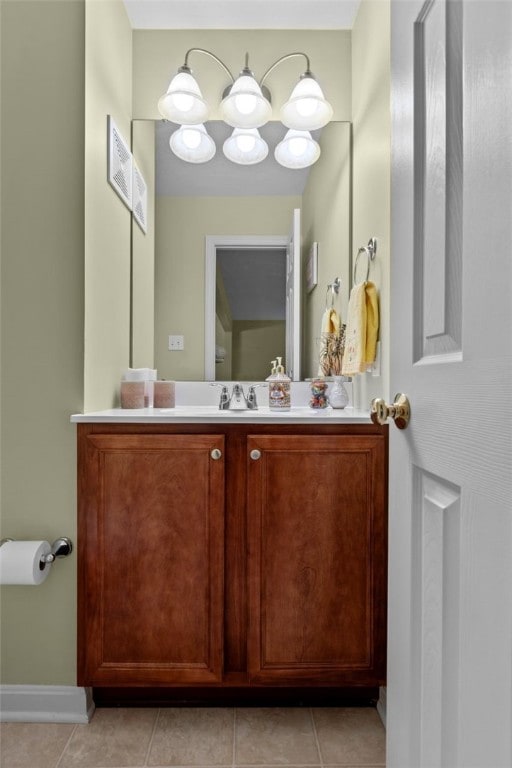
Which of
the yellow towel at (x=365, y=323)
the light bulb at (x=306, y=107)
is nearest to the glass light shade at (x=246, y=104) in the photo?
the light bulb at (x=306, y=107)

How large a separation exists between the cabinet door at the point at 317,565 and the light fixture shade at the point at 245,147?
4.11 ft

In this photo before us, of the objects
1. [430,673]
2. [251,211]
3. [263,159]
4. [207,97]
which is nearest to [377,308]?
[251,211]

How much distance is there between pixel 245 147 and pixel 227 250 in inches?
17.0

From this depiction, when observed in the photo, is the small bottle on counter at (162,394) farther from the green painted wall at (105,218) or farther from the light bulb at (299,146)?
the light bulb at (299,146)

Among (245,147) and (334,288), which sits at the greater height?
(245,147)

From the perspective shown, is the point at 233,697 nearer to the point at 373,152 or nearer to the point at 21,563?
the point at 21,563

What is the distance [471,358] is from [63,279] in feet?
4.18

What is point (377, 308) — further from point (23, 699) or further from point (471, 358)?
point (23, 699)

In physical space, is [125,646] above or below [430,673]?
below

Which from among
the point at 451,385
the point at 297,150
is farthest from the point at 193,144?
the point at 451,385

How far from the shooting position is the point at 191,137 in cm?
199

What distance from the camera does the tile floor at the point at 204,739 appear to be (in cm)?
131

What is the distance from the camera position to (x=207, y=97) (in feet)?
6.66

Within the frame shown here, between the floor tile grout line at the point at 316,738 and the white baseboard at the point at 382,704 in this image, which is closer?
the floor tile grout line at the point at 316,738
